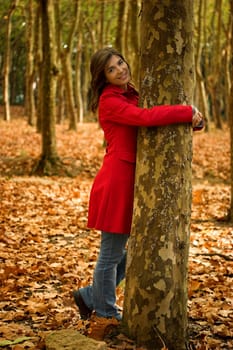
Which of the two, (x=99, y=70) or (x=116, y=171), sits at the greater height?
(x=99, y=70)

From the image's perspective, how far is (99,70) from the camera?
3543 millimetres

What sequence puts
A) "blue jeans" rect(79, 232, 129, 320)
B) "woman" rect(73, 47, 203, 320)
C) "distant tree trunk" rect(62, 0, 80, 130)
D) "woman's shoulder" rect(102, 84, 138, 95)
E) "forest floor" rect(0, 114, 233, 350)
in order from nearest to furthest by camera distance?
"woman" rect(73, 47, 203, 320) < "woman's shoulder" rect(102, 84, 138, 95) < "blue jeans" rect(79, 232, 129, 320) < "forest floor" rect(0, 114, 233, 350) < "distant tree trunk" rect(62, 0, 80, 130)

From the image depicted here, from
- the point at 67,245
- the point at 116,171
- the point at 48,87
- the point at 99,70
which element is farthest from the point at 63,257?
the point at 48,87

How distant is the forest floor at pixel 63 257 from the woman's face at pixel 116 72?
181cm

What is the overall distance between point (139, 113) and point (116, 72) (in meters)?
0.48

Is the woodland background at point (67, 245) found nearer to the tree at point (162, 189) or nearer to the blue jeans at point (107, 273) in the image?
the blue jeans at point (107, 273)

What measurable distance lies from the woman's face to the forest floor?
181 centimetres

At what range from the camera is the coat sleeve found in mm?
3123

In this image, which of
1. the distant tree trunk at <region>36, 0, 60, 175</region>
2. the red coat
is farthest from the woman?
the distant tree trunk at <region>36, 0, 60, 175</region>

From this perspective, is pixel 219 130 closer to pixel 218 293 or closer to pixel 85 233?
pixel 85 233

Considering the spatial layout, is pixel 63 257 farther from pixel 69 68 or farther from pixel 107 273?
pixel 69 68

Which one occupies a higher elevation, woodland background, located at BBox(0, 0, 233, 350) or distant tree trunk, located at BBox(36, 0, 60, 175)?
distant tree trunk, located at BBox(36, 0, 60, 175)

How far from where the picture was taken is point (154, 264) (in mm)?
3230

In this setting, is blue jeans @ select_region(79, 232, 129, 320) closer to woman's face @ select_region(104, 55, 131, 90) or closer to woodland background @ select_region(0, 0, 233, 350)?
woodland background @ select_region(0, 0, 233, 350)
